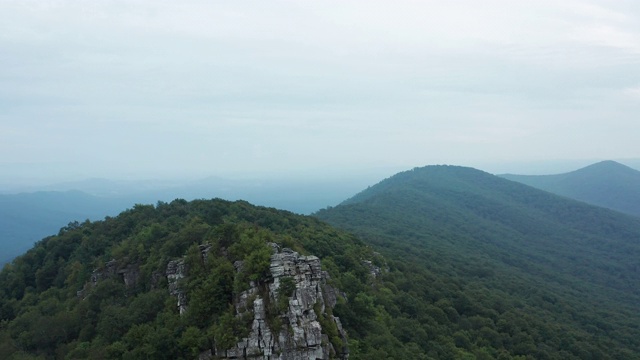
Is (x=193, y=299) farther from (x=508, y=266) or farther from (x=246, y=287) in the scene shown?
(x=508, y=266)

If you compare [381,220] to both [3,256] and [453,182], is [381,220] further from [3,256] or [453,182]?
[3,256]

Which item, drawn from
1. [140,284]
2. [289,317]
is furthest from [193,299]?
[140,284]

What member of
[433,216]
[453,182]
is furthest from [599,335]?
[453,182]

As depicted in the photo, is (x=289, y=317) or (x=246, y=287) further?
(x=246, y=287)

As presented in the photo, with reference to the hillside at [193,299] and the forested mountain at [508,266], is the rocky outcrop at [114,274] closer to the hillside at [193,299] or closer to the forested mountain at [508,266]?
the hillside at [193,299]

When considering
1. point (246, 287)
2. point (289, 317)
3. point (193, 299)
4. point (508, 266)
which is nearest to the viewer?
point (289, 317)

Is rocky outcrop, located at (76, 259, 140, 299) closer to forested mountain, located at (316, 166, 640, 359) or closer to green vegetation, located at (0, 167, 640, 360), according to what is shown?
green vegetation, located at (0, 167, 640, 360)
